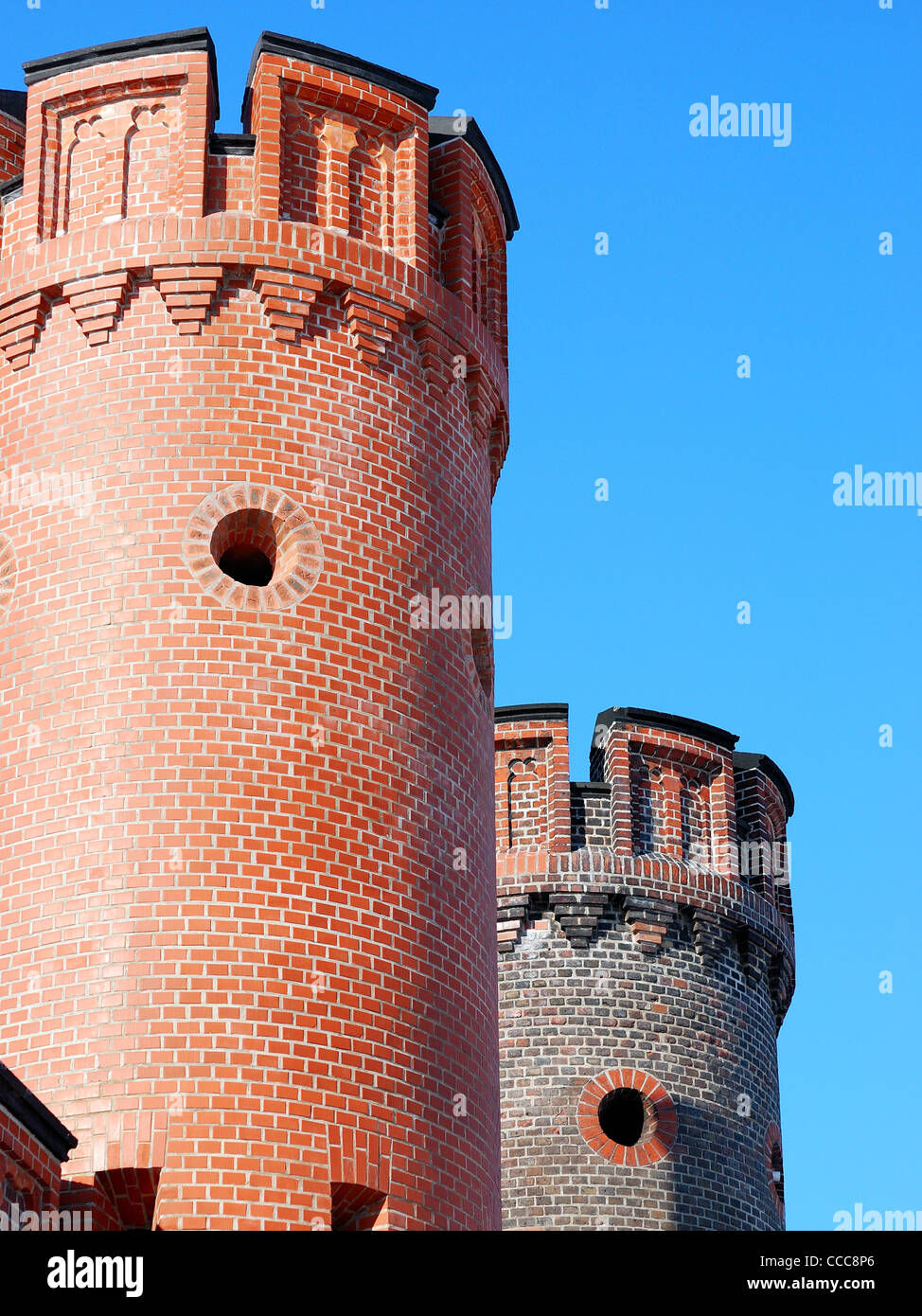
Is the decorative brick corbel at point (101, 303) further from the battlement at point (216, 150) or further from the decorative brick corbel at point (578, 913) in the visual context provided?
the decorative brick corbel at point (578, 913)

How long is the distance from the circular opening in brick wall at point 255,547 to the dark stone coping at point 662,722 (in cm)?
1104

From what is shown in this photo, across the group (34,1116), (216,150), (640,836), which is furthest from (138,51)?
(640,836)

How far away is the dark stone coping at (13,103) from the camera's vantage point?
21219 mm

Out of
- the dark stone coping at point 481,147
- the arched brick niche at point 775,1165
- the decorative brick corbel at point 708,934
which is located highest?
the dark stone coping at point 481,147

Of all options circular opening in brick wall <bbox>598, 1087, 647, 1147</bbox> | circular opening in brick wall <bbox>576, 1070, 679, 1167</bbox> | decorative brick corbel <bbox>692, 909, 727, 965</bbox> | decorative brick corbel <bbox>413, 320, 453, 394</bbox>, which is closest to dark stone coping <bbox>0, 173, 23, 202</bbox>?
decorative brick corbel <bbox>413, 320, 453, 394</bbox>

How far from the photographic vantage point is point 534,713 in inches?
1160

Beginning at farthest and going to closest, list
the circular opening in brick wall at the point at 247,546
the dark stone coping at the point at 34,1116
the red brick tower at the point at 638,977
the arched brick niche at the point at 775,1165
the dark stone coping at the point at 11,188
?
the arched brick niche at the point at 775,1165, the red brick tower at the point at 638,977, the dark stone coping at the point at 11,188, the circular opening in brick wall at the point at 247,546, the dark stone coping at the point at 34,1116

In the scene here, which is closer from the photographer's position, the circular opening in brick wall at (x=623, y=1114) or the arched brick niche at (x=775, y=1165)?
the circular opening in brick wall at (x=623, y=1114)

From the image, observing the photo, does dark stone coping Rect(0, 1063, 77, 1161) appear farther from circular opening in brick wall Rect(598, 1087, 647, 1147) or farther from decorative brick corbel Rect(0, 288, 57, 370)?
circular opening in brick wall Rect(598, 1087, 647, 1147)

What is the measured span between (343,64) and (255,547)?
4.42 m

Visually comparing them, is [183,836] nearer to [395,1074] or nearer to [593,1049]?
[395,1074]

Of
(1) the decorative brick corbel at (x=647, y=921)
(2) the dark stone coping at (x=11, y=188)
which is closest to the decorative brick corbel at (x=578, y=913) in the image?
(1) the decorative brick corbel at (x=647, y=921)

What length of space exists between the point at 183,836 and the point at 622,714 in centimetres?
1251
